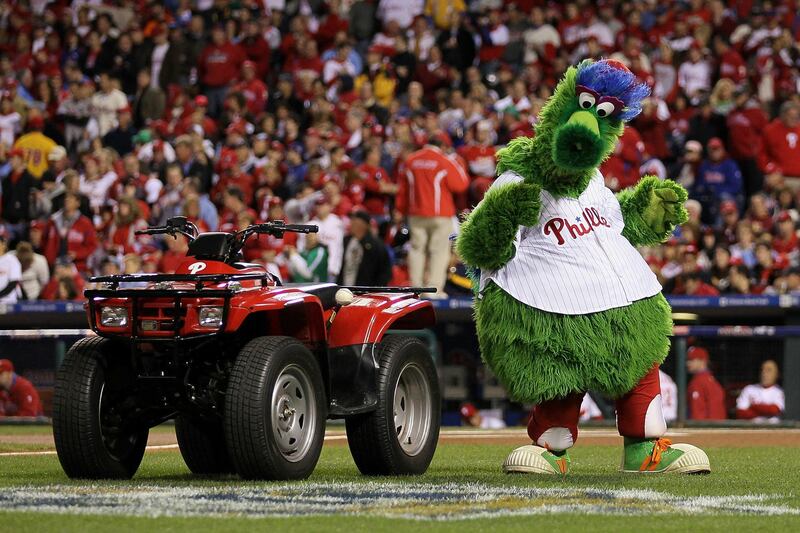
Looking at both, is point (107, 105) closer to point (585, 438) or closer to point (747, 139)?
point (747, 139)

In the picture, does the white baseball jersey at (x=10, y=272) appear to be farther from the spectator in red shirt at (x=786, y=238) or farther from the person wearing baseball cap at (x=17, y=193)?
the spectator in red shirt at (x=786, y=238)

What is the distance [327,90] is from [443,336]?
7693 millimetres

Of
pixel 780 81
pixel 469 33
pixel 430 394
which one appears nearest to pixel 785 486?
pixel 430 394

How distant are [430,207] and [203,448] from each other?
320 inches

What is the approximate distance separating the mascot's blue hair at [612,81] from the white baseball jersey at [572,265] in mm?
540

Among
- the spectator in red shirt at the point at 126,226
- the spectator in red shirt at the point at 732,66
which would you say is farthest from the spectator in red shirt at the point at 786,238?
the spectator in red shirt at the point at 126,226

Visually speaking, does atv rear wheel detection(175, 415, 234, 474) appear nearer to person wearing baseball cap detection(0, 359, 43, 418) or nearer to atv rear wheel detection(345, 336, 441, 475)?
atv rear wheel detection(345, 336, 441, 475)

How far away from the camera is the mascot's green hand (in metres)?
7.74

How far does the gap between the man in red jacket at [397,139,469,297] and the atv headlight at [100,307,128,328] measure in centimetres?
881

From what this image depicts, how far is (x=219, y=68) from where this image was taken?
21453mm

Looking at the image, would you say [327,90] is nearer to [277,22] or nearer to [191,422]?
[277,22]

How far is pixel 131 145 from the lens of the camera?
66.7 feet

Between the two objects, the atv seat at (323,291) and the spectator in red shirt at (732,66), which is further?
the spectator in red shirt at (732,66)

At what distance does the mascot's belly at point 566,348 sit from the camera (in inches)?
283
